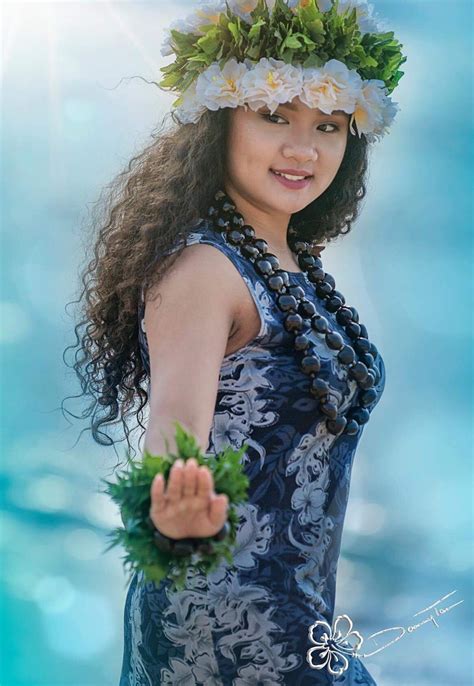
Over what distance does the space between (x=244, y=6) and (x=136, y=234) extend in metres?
0.46

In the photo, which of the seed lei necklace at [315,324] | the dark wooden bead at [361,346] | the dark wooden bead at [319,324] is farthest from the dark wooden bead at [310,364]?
the dark wooden bead at [361,346]

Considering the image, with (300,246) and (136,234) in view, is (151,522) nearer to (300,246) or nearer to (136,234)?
(136,234)

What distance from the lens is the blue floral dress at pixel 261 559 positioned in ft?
6.23

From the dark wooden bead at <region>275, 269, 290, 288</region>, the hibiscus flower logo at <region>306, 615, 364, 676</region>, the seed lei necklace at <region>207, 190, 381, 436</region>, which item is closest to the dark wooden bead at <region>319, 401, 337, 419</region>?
the seed lei necklace at <region>207, 190, 381, 436</region>

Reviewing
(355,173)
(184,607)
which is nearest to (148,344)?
(184,607)

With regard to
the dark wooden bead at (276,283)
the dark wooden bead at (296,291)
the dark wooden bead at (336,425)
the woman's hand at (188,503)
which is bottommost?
the woman's hand at (188,503)

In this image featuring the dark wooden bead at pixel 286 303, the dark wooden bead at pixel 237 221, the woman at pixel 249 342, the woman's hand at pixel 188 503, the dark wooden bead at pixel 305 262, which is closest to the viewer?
the woman's hand at pixel 188 503

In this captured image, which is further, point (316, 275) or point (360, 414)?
point (316, 275)

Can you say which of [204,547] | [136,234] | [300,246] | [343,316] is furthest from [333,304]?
[204,547]

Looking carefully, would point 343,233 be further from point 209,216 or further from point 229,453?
point 229,453

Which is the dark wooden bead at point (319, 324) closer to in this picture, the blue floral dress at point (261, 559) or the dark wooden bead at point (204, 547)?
the blue floral dress at point (261, 559)

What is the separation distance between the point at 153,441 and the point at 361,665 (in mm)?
741

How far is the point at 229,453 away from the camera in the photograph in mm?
1508

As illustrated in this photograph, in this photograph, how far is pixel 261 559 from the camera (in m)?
1.92
